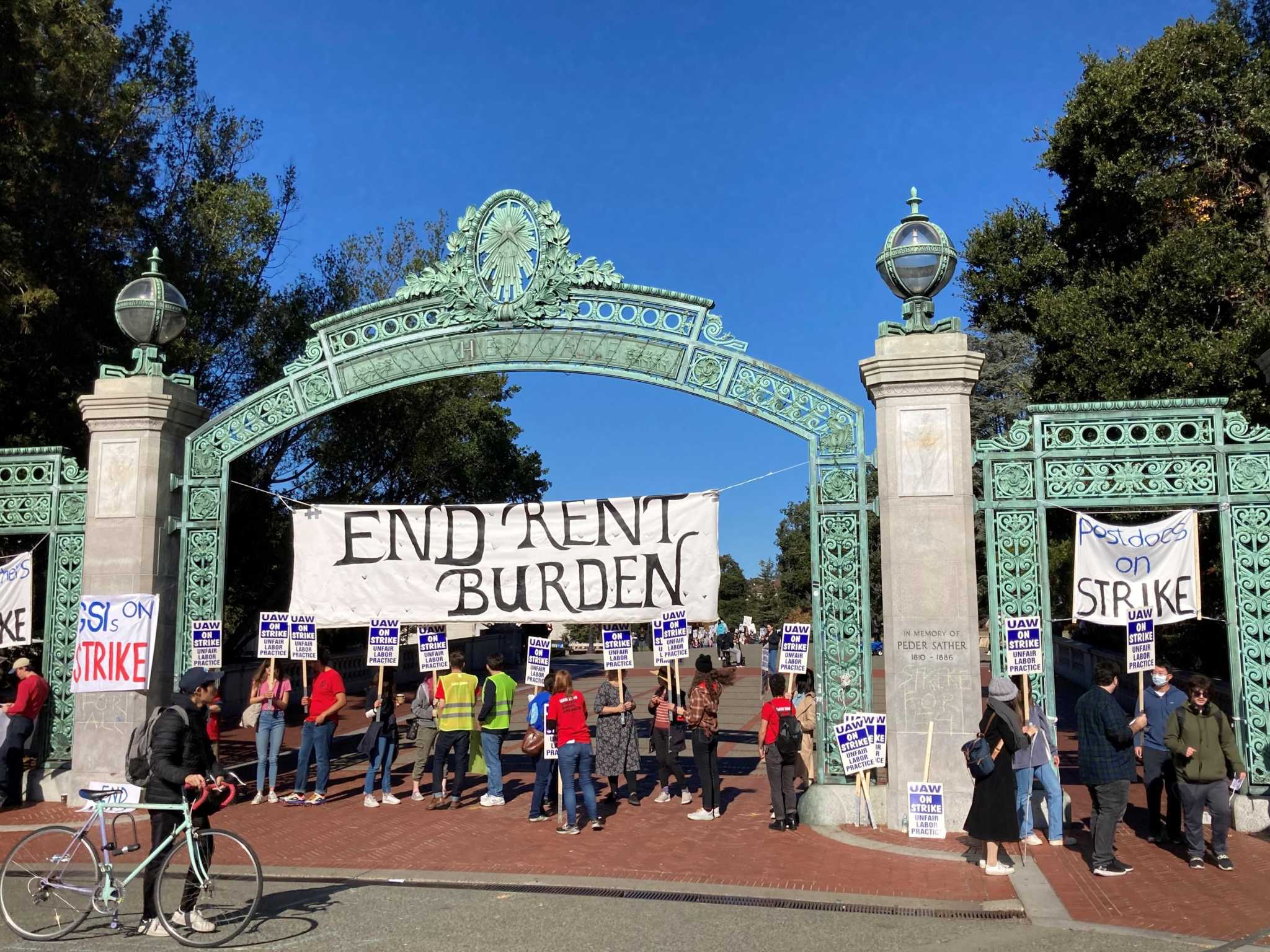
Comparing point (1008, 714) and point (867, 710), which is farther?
point (867, 710)

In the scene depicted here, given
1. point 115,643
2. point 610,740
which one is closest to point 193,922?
point 610,740

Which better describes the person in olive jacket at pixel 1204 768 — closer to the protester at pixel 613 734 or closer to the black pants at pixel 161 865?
the protester at pixel 613 734

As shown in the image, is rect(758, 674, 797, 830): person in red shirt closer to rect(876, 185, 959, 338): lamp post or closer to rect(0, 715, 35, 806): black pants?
rect(876, 185, 959, 338): lamp post

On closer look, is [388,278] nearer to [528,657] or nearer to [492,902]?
[528,657]

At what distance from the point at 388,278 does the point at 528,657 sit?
16442 mm

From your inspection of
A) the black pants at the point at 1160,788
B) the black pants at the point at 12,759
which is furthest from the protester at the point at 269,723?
the black pants at the point at 1160,788

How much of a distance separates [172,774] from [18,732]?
20.4ft

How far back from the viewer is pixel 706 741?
10.8 m

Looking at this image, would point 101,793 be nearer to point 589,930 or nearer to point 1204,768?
point 589,930

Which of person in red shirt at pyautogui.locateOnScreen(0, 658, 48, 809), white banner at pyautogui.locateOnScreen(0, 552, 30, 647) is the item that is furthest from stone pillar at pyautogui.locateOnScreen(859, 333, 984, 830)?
white banner at pyautogui.locateOnScreen(0, 552, 30, 647)

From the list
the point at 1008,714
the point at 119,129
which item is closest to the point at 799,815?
the point at 1008,714

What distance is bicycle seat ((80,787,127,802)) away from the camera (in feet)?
22.3

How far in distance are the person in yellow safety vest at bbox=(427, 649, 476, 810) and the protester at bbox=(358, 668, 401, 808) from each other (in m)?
0.53

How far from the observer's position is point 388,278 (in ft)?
86.0
